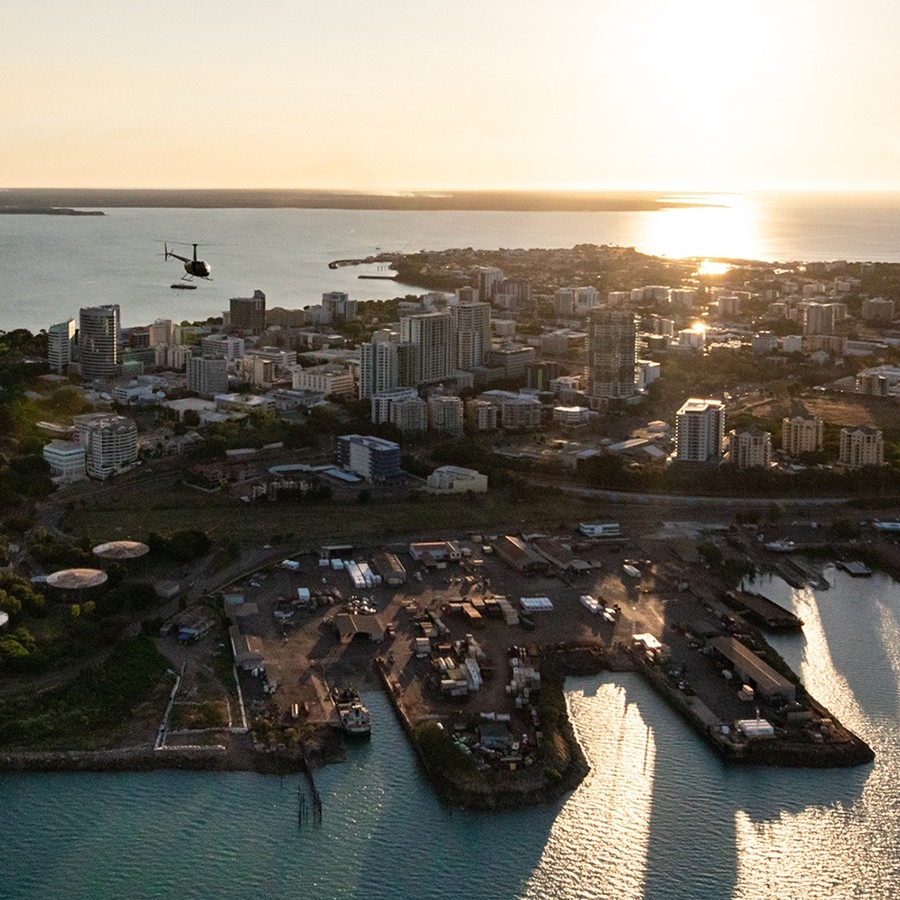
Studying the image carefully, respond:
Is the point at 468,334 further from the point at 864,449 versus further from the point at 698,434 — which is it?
the point at 864,449

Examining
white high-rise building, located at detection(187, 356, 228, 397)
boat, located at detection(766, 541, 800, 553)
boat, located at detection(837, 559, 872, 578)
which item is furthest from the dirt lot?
white high-rise building, located at detection(187, 356, 228, 397)

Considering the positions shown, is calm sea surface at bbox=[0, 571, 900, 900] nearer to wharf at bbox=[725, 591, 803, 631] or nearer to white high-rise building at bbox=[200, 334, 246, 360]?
wharf at bbox=[725, 591, 803, 631]

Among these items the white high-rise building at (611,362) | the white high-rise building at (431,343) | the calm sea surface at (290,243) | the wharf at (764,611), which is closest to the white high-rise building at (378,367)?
the white high-rise building at (431,343)

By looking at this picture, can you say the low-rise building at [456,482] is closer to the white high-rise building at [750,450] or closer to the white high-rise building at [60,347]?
the white high-rise building at [750,450]

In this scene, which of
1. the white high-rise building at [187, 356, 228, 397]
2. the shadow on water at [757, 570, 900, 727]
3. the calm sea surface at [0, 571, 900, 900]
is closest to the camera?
the calm sea surface at [0, 571, 900, 900]

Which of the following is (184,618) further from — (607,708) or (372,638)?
(607,708)
